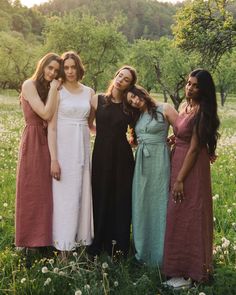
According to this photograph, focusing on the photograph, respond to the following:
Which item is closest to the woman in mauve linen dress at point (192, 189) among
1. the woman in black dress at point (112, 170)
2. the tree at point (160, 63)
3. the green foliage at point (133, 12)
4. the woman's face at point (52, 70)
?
the woman in black dress at point (112, 170)

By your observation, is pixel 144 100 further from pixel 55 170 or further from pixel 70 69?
pixel 55 170

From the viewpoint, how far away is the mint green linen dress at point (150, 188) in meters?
5.64

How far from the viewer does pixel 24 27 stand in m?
116

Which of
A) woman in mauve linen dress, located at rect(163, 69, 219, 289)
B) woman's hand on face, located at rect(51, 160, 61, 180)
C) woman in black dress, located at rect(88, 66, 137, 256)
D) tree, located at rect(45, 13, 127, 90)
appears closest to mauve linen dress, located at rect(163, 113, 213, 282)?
woman in mauve linen dress, located at rect(163, 69, 219, 289)

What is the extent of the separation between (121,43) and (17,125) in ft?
75.2

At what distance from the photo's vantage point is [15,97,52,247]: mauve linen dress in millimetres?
5738

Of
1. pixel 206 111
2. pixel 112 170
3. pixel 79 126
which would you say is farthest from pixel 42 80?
pixel 206 111

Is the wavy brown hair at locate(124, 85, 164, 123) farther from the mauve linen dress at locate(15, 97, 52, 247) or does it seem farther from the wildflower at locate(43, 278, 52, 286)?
the wildflower at locate(43, 278, 52, 286)

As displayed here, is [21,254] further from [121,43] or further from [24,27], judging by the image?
[24,27]

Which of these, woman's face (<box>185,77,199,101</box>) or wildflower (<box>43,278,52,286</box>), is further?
woman's face (<box>185,77,199,101</box>)

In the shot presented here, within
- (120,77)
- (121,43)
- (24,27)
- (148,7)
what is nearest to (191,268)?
(120,77)

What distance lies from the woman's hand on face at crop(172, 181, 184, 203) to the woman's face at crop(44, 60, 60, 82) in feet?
6.45

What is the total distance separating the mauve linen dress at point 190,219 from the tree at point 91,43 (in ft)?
118

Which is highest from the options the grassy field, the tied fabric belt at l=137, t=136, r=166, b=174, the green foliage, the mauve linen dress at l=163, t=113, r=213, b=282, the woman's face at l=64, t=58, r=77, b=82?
the green foliage
